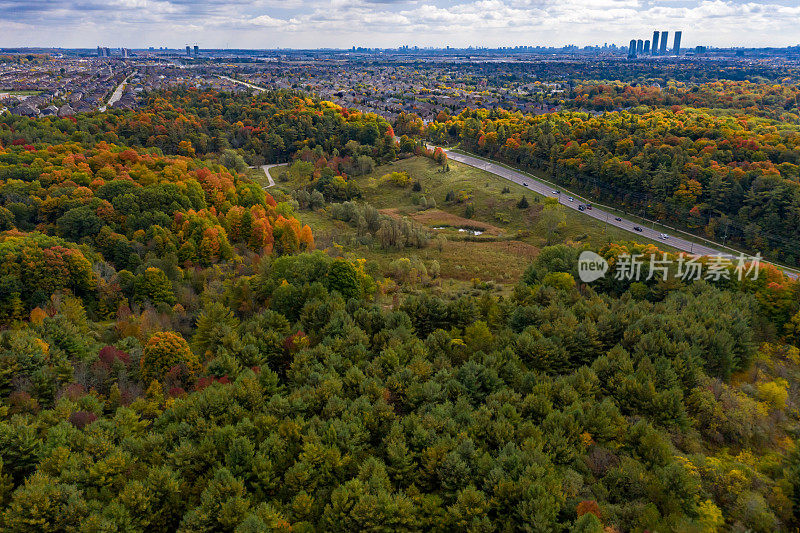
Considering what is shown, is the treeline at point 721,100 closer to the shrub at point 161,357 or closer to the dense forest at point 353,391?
the dense forest at point 353,391

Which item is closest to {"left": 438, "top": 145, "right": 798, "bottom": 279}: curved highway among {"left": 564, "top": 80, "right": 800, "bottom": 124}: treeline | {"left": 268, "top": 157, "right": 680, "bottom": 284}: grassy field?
{"left": 268, "top": 157, "right": 680, "bottom": 284}: grassy field

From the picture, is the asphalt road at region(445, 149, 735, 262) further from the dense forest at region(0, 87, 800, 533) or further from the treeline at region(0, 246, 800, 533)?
the treeline at region(0, 246, 800, 533)

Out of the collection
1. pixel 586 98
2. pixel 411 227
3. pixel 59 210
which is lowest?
pixel 411 227

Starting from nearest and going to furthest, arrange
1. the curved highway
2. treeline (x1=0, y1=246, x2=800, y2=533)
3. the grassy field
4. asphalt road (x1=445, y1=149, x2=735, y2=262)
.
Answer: treeline (x1=0, y1=246, x2=800, y2=533) < the grassy field < the curved highway < asphalt road (x1=445, y1=149, x2=735, y2=262)

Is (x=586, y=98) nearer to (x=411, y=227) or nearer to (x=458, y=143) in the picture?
(x=458, y=143)

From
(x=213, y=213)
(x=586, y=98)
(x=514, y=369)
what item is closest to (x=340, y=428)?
(x=514, y=369)

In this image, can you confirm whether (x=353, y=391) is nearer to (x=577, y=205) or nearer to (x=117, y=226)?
(x=117, y=226)
